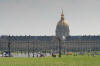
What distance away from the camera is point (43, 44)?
178m

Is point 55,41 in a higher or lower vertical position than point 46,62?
higher

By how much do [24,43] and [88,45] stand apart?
38718 millimetres

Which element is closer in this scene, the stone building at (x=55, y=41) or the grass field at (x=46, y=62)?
the grass field at (x=46, y=62)

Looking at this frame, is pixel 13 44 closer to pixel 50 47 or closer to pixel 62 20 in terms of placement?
pixel 50 47

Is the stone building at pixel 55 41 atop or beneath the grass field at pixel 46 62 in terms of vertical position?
atop

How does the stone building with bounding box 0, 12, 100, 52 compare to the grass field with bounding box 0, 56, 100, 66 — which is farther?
the stone building with bounding box 0, 12, 100, 52

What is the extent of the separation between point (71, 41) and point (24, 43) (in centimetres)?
2862

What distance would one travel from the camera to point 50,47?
177000 mm

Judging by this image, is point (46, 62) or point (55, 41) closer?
point (46, 62)

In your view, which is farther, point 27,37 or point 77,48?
point 27,37

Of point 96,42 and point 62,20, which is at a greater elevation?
point 62,20

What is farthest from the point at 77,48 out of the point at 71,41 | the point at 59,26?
the point at 59,26

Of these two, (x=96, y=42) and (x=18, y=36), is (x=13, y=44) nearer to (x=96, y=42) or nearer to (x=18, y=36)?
(x=18, y=36)

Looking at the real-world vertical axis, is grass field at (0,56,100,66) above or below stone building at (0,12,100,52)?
below
